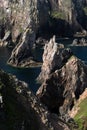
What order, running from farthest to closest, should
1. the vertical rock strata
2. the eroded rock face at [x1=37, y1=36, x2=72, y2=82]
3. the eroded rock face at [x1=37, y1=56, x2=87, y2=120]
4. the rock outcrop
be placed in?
the eroded rock face at [x1=37, y1=36, x2=72, y2=82], the eroded rock face at [x1=37, y1=56, x2=87, y2=120], the vertical rock strata, the rock outcrop

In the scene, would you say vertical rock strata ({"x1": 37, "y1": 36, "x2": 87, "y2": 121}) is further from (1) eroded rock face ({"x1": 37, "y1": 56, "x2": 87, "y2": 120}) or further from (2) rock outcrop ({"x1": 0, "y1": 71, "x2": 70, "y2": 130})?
(2) rock outcrop ({"x1": 0, "y1": 71, "x2": 70, "y2": 130})

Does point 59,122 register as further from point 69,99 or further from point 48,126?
point 69,99

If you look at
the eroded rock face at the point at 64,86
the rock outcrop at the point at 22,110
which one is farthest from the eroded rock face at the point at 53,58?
the rock outcrop at the point at 22,110

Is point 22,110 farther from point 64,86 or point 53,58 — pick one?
point 53,58

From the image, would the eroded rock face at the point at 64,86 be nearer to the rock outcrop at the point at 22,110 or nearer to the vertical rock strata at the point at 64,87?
the vertical rock strata at the point at 64,87

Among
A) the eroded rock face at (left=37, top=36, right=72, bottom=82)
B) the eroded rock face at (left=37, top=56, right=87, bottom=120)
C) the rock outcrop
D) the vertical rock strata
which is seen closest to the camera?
the rock outcrop

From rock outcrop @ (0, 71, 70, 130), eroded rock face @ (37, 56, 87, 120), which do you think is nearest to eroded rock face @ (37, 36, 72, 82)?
eroded rock face @ (37, 56, 87, 120)
